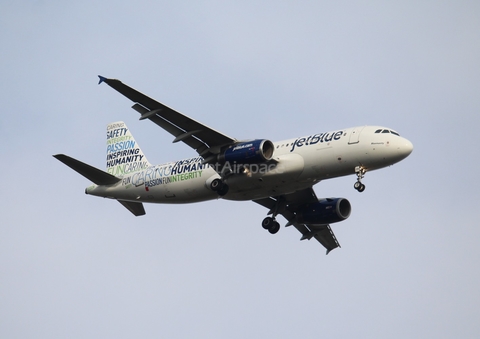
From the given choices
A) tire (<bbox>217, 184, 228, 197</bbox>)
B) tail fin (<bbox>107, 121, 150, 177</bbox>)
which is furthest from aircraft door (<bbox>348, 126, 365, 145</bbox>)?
tail fin (<bbox>107, 121, 150, 177</bbox>)

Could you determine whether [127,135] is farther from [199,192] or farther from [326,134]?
[326,134]

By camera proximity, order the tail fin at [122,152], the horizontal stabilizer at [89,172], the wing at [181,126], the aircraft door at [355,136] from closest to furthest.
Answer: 1. the aircraft door at [355,136]
2. the wing at [181,126]
3. the horizontal stabilizer at [89,172]
4. the tail fin at [122,152]

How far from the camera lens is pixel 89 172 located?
155 feet

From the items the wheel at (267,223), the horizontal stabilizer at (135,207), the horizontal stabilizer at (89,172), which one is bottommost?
the wheel at (267,223)

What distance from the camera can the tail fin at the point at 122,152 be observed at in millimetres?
50656

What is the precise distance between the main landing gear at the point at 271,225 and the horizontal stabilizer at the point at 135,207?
303 inches

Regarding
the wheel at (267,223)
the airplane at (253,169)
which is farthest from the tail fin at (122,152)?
the wheel at (267,223)

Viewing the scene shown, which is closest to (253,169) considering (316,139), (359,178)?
(316,139)

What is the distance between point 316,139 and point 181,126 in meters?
7.31

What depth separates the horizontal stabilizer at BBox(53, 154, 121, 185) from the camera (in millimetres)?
44291

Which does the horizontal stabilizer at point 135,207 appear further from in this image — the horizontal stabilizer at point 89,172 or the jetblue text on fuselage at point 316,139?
the jetblue text on fuselage at point 316,139

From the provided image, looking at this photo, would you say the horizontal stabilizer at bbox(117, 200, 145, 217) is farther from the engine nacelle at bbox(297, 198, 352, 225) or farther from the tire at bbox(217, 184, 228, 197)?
the engine nacelle at bbox(297, 198, 352, 225)

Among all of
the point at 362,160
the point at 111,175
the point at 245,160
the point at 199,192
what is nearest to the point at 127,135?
the point at 111,175

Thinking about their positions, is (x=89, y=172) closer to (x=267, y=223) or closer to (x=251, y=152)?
(x=267, y=223)
